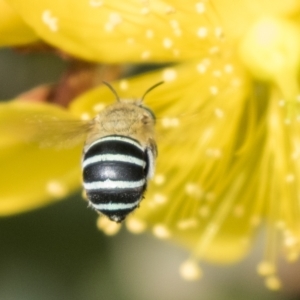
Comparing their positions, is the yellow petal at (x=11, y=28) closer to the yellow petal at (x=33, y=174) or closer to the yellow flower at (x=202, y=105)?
the yellow flower at (x=202, y=105)

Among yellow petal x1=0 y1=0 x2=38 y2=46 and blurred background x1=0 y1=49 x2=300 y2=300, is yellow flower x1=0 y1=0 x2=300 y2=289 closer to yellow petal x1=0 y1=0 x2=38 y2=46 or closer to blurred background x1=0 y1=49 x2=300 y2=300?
yellow petal x1=0 y1=0 x2=38 y2=46

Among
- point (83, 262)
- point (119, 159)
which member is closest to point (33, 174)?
point (119, 159)

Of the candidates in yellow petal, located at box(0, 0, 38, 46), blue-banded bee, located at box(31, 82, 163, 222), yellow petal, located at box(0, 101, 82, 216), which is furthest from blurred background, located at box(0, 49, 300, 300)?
blue-banded bee, located at box(31, 82, 163, 222)

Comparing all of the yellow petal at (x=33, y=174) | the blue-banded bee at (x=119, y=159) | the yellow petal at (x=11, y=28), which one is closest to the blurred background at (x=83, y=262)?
the yellow petal at (x=33, y=174)

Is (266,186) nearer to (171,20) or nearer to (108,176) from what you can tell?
(171,20)

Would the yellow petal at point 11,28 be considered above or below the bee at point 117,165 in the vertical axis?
above

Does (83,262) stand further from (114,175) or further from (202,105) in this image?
(114,175)

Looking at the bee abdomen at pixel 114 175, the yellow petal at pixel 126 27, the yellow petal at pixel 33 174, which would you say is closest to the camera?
the bee abdomen at pixel 114 175
